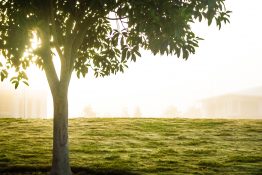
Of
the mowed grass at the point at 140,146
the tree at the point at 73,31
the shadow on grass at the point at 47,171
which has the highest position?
the tree at the point at 73,31

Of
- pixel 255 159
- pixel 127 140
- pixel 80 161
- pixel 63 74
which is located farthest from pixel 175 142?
pixel 63 74

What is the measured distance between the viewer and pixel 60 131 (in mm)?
9945

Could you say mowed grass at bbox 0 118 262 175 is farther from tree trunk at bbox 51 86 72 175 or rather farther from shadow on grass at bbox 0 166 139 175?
tree trunk at bbox 51 86 72 175

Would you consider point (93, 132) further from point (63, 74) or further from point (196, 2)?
point (196, 2)

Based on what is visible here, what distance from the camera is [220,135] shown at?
18.1 m

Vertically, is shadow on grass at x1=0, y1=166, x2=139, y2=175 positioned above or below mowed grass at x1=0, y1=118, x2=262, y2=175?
below

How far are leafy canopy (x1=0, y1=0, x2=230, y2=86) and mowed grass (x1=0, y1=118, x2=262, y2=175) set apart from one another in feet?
11.5

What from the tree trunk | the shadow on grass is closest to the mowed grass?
the shadow on grass

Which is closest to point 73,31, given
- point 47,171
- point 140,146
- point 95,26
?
point 95,26

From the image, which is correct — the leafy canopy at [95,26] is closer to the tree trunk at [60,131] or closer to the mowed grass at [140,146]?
the tree trunk at [60,131]

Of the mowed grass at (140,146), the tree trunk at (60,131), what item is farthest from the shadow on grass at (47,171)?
the tree trunk at (60,131)

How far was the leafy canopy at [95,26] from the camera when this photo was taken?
7.57 metres

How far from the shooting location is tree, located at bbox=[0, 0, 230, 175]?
764cm

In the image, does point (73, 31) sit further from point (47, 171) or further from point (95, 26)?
point (47, 171)
